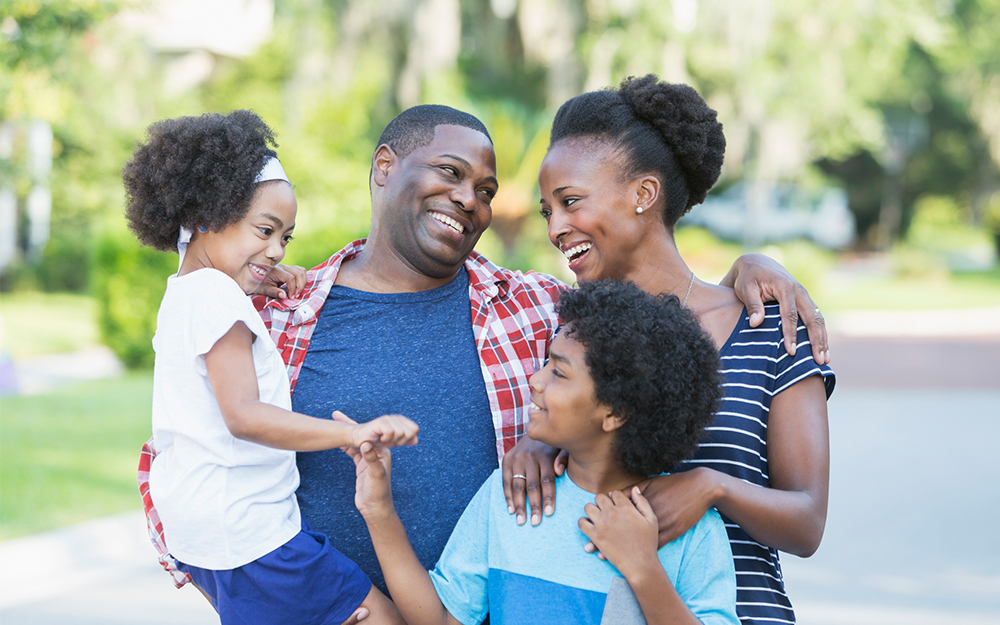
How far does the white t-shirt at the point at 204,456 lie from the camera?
2.29m

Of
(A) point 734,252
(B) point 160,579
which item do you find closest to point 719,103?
(A) point 734,252

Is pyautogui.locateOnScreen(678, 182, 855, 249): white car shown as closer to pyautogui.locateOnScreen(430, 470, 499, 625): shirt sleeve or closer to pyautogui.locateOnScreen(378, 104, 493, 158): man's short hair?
pyautogui.locateOnScreen(378, 104, 493, 158): man's short hair

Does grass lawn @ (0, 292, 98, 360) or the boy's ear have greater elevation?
grass lawn @ (0, 292, 98, 360)

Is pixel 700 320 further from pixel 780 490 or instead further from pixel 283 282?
pixel 283 282

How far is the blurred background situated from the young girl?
356 cm

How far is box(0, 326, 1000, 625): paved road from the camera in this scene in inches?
218

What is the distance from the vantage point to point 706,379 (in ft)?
7.10

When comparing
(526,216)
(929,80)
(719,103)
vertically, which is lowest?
(526,216)

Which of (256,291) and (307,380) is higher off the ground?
(256,291)

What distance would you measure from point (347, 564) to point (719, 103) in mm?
25498

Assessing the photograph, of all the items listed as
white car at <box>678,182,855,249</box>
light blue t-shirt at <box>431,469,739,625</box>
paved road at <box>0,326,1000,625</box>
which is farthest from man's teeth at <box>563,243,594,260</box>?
white car at <box>678,182,855,249</box>

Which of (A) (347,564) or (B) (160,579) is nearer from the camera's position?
(A) (347,564)

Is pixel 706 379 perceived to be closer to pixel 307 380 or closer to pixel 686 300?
pixel 686 300

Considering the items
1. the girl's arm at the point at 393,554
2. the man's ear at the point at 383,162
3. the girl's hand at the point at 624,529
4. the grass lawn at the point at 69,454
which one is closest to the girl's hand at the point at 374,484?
the girl's arm at the point at 393,554
